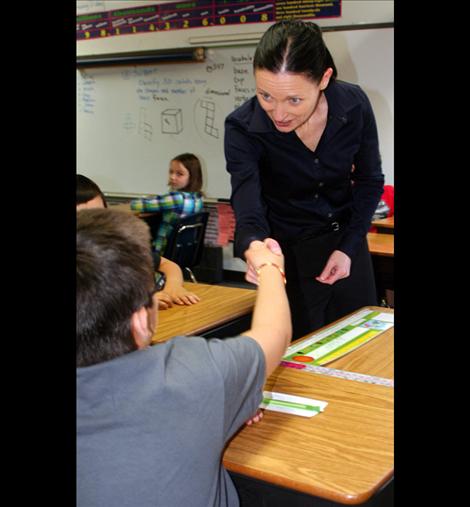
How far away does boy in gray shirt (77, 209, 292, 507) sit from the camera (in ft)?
3.25

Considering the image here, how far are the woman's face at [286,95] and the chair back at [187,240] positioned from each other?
2544 millimetres

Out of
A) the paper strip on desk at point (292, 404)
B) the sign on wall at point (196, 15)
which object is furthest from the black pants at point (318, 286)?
the sign on wall at point (196, 15)

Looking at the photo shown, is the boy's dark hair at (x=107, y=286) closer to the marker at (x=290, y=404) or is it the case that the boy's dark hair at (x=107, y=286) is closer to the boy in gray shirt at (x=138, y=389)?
the boy in gray shirt at (x=138, y=389)

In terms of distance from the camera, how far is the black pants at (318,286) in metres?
2.18

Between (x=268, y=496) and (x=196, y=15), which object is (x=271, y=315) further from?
(x=196, y=15)

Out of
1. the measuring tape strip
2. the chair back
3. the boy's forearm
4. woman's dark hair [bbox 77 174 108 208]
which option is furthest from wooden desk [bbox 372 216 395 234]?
the boy's forearm

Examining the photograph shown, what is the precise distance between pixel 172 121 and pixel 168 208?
1.70 meters

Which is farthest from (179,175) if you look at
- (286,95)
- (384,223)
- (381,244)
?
(286,95)

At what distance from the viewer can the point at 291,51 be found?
5.73 feet

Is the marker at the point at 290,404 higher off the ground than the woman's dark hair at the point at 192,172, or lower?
lower

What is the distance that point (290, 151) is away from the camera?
2080 mm

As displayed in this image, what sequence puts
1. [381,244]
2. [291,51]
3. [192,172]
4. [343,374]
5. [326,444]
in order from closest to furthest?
[326,444] < [343,374] < [291,51] < [381,244] < [192,172]

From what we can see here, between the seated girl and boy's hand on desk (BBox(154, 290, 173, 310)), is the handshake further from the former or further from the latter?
the seated girl
